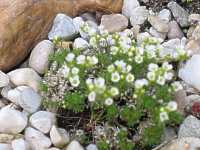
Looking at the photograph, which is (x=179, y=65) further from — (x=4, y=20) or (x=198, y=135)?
(x=4, y=20)

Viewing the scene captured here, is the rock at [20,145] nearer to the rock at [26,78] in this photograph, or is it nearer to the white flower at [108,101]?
the rock at [26,78]

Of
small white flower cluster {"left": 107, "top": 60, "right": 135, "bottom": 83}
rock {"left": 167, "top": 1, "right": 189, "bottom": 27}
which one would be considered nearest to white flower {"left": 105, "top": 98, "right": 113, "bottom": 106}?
small white flower cluster {"left": 107, "top": 60, "right": 135, "bottom": 83}

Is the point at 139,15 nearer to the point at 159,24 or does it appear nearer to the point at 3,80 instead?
the point at 159,24

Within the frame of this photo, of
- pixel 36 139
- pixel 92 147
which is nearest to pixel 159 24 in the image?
pixel 92 147

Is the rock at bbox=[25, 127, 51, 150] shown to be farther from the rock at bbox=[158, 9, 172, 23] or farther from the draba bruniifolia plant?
the rock at bbox=[158, 9, 172, 23]

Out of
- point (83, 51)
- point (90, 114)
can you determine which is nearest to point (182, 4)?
point (83, 51)

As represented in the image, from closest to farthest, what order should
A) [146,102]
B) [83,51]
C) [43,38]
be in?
[146,102], [83,51], [43,38]
